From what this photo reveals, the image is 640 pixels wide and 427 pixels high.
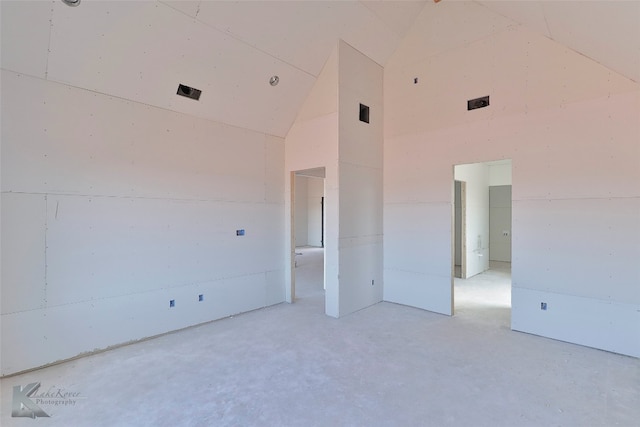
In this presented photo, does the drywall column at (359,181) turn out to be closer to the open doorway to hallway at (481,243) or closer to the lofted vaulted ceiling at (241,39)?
the lofted vaulted ceiling at (241,39)

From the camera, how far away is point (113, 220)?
3447mm

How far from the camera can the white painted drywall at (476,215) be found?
6.71 metres

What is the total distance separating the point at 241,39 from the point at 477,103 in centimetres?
323

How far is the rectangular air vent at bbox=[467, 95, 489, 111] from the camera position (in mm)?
4207

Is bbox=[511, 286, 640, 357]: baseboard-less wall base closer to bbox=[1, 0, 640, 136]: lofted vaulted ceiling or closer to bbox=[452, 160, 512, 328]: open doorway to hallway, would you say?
bbox=[452, 160, 512, 328]: open doorway to hallway

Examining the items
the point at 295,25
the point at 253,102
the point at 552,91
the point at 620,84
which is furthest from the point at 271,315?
the point at 620,84

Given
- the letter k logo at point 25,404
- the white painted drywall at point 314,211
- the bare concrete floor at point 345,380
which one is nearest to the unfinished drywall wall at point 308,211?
the white painted drywall at point 314,211

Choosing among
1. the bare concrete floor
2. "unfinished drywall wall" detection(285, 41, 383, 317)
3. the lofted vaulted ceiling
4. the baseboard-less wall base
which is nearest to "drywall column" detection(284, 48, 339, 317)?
"unfinished drywall wall" detection(285, 41, 383, 317)

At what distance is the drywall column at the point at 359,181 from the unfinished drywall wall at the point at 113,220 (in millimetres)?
1391

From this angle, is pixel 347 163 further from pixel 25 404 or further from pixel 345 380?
pixel 25 404

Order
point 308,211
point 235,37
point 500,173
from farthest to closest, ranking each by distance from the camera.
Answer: point 308,211
point 500,173
point 235,37

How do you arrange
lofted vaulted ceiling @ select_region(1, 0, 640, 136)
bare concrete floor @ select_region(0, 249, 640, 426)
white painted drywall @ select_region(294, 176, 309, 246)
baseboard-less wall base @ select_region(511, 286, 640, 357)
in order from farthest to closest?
1. white painted drywall @ select_region(294, 176, 309, 246)
2. baseboard-less wall base @ select_region(511, 286, 640, 357)
3. lofted vaulted ceiling @ select_region(1, 0, 640, 136)
4. bare concrete floor @ select_region(0, 249, 640, 426)

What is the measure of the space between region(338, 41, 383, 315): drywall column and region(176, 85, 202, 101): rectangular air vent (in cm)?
190

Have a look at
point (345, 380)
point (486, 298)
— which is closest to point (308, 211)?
point (486, 298)
